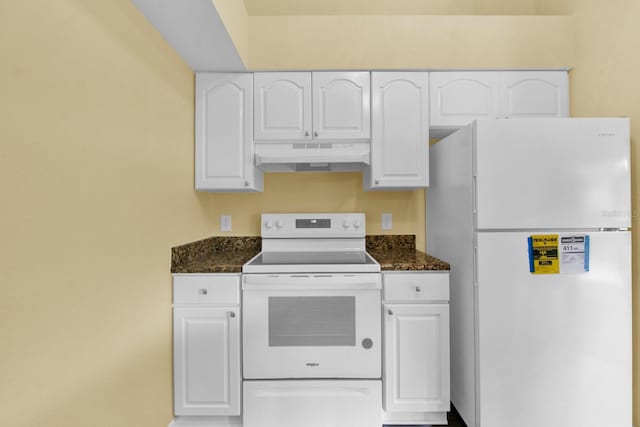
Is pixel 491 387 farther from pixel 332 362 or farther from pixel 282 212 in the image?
pixel 282 212

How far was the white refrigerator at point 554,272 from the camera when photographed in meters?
1.61

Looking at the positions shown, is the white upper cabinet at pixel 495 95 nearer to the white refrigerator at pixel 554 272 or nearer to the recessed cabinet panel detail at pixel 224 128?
the white refrigerator at pixel 554 272

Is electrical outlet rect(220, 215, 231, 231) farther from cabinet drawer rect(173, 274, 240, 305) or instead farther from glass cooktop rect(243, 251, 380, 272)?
cabinet drawer rect(173, 274, 240, 305)

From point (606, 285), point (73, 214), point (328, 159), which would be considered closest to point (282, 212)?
point (328, 159)

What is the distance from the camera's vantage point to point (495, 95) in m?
2.19

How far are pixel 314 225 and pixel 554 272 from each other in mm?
1469

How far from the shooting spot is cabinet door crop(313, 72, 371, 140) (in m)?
2.18

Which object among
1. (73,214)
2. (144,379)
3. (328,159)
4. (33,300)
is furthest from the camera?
(328,159)

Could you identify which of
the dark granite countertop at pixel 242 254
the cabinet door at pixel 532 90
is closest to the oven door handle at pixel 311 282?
the dark granite countertop at pixel 242 254

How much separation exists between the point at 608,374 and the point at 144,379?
2.23 m

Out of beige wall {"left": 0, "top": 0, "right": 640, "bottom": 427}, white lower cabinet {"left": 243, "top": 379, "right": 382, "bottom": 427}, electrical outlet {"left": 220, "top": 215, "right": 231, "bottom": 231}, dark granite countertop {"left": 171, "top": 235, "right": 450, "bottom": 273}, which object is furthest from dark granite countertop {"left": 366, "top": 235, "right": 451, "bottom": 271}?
electrical outlet {"left": 220, "top": 215, "right": 231, "bottom": 231}

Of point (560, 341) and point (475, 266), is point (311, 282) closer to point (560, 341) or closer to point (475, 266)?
point (475, 266)

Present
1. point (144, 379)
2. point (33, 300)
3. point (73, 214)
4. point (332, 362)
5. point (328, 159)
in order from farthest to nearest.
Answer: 1. point (328, 159)
2. point (332, 362)
3. point (144, 379)
4. point (73, 214)
5. point (33, 300)

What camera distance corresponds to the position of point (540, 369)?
1629 millimetres
